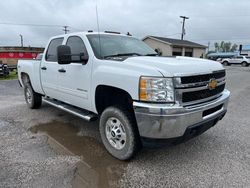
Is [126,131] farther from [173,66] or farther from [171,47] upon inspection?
[171,47]

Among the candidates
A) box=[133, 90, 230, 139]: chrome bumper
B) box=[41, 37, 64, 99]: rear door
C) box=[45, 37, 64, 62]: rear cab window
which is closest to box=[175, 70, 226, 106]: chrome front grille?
box=[133, 90, 230, 139]: chrome bumper

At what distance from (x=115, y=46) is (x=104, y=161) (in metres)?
2.04

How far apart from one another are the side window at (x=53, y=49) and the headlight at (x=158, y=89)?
9.50ft

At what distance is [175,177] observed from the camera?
3.08 m

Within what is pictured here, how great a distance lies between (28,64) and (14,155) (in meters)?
3.09

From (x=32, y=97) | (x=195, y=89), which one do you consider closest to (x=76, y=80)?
(x=195, y=89)

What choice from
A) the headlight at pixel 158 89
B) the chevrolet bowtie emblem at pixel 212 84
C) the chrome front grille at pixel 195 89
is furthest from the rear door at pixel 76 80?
the chevrolet bowtie emblem at pixel 212 84

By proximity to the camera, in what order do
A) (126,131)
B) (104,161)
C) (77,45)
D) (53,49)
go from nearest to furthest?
(126,131)
(104,161)
(77,45)
(53,49)

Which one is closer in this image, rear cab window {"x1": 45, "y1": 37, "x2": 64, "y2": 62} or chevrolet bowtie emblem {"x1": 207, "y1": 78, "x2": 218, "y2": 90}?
chevrolet bowtie emblem {"x1": 207, "y1": 78, "x2": 218, "y2": 90}

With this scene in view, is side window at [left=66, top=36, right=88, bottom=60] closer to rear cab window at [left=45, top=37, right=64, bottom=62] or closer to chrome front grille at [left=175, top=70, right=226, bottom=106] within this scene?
Answer: rear cab window at [left=45, top=37, right=64, bottom=62]

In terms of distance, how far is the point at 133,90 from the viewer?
118 inches

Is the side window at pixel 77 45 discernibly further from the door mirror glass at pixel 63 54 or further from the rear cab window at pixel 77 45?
the door mirror glass at pixel 63 54

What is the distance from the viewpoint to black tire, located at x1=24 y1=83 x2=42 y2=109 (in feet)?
20.8

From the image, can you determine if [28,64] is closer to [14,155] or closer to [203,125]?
[14,155]
